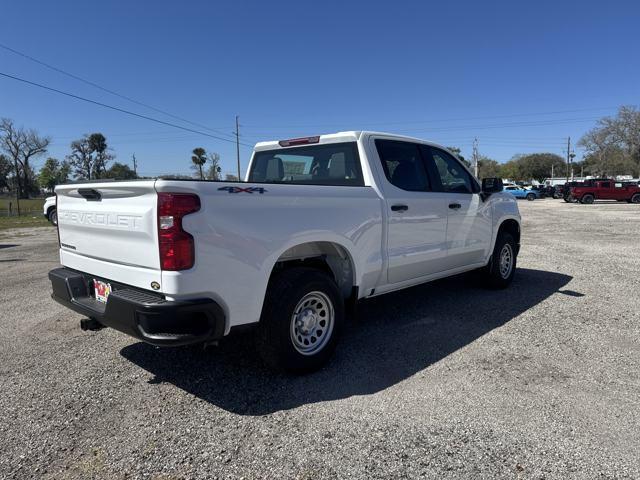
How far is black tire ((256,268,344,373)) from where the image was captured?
3.19m

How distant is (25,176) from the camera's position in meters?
79.5

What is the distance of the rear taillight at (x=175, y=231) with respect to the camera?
265cm

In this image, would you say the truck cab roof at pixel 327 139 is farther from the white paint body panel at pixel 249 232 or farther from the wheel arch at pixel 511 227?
the wheel arch at pixel 511 227

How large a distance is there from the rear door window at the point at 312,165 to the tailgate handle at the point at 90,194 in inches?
75.4

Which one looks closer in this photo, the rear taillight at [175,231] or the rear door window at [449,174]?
the rear taillight at [175,231]

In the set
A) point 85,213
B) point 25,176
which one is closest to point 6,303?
point 85,213

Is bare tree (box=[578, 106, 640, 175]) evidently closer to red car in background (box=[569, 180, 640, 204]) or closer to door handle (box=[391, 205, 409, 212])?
red car in background (box=[569, 180, 640, 204])

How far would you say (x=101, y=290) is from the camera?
3.28 meters

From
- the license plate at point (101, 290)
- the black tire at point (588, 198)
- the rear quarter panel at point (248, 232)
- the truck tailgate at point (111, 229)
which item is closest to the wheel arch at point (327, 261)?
the rear quarter panel at point (248, 232)

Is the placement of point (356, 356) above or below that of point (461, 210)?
below

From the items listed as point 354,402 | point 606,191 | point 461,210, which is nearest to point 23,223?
point 461,210

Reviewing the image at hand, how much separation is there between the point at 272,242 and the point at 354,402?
4.12ft

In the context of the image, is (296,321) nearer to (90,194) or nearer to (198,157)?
(90,194)

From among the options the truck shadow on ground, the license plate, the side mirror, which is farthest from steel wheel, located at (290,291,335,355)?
the side mirror
